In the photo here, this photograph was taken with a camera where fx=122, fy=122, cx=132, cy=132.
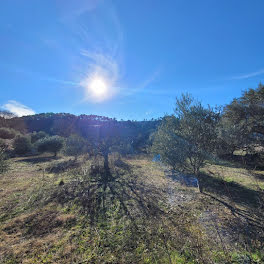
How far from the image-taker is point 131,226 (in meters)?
5.20

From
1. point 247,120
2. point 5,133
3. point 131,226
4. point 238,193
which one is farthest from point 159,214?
point 5,133

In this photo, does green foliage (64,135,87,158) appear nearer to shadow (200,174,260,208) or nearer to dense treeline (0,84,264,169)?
dense treeline (0,84,264,169)

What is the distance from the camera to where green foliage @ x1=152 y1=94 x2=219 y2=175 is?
24.5ft

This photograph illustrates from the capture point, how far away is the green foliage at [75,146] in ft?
63.9

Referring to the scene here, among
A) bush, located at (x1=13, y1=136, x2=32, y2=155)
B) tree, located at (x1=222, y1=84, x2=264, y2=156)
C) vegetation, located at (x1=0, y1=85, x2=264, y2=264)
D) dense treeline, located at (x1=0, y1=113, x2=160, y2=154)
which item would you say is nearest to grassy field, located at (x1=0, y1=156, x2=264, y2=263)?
vegetation, located at (x1=0, y1=85, x2=264, y2=264)

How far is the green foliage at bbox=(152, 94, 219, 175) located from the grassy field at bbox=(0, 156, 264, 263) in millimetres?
2361

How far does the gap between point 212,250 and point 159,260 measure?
174 cm

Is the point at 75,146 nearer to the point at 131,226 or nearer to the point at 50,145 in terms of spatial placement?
the point at 50,145

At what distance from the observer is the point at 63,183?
10.4 meters

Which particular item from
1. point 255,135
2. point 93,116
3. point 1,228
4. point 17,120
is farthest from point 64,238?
point 17,120

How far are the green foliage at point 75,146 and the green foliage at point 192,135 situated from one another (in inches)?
620

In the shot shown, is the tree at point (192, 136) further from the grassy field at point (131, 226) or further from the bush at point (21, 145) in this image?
the bush at point (21, 145)

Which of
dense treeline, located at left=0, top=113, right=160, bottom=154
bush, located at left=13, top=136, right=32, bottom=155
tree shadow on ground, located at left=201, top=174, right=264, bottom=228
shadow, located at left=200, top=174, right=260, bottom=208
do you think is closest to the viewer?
tree shadow on ground, located at left=201, top=174, right=264, bottom=228

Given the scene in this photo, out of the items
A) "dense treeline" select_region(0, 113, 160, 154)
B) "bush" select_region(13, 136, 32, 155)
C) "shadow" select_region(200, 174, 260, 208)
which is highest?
"dense treeline" select_region(0, 113, 160, 154)
